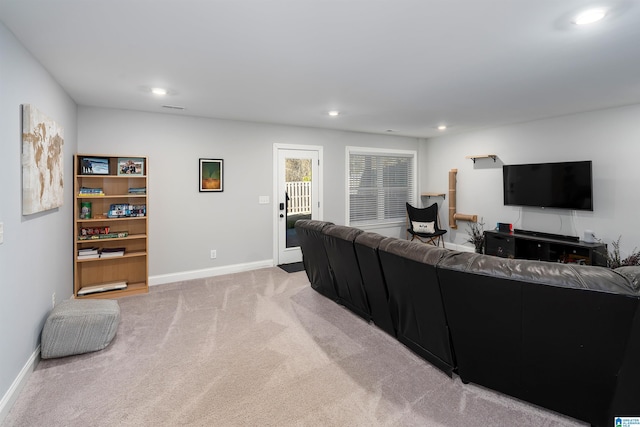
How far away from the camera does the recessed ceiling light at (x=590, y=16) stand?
6.30 feet

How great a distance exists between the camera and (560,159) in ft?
15.6

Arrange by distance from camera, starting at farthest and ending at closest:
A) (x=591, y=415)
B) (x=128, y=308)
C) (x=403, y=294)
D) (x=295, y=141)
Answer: (x=295, y=141) → (x=128, y=308) → (x=403, y=294) → (x=591, y=415)

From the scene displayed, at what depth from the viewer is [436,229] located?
6340 millimetres

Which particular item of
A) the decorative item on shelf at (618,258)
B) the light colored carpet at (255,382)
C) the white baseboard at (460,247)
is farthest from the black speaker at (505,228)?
the light colored carpet at (255,382)

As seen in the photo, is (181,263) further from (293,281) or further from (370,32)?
(370,32)

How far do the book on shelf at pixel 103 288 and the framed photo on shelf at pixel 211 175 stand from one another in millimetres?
1602

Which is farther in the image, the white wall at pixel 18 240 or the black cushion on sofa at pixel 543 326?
the white wall at pixel 18 240

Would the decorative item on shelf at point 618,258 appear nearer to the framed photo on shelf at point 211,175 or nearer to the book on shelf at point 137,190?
the framed photo on shelf at point 211,175

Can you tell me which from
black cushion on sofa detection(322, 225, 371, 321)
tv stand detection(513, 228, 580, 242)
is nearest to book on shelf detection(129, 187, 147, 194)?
black cushion on sofa detection(322, 225, 371, 321)

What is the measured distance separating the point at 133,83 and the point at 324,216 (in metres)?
3.56

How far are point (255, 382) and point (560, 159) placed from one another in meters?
5.18

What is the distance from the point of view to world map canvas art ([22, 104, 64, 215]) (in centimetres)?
224

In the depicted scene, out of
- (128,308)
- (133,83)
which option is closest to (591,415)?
(128,308)

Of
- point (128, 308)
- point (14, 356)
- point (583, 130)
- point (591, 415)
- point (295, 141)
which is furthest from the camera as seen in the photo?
point (295, 141)
